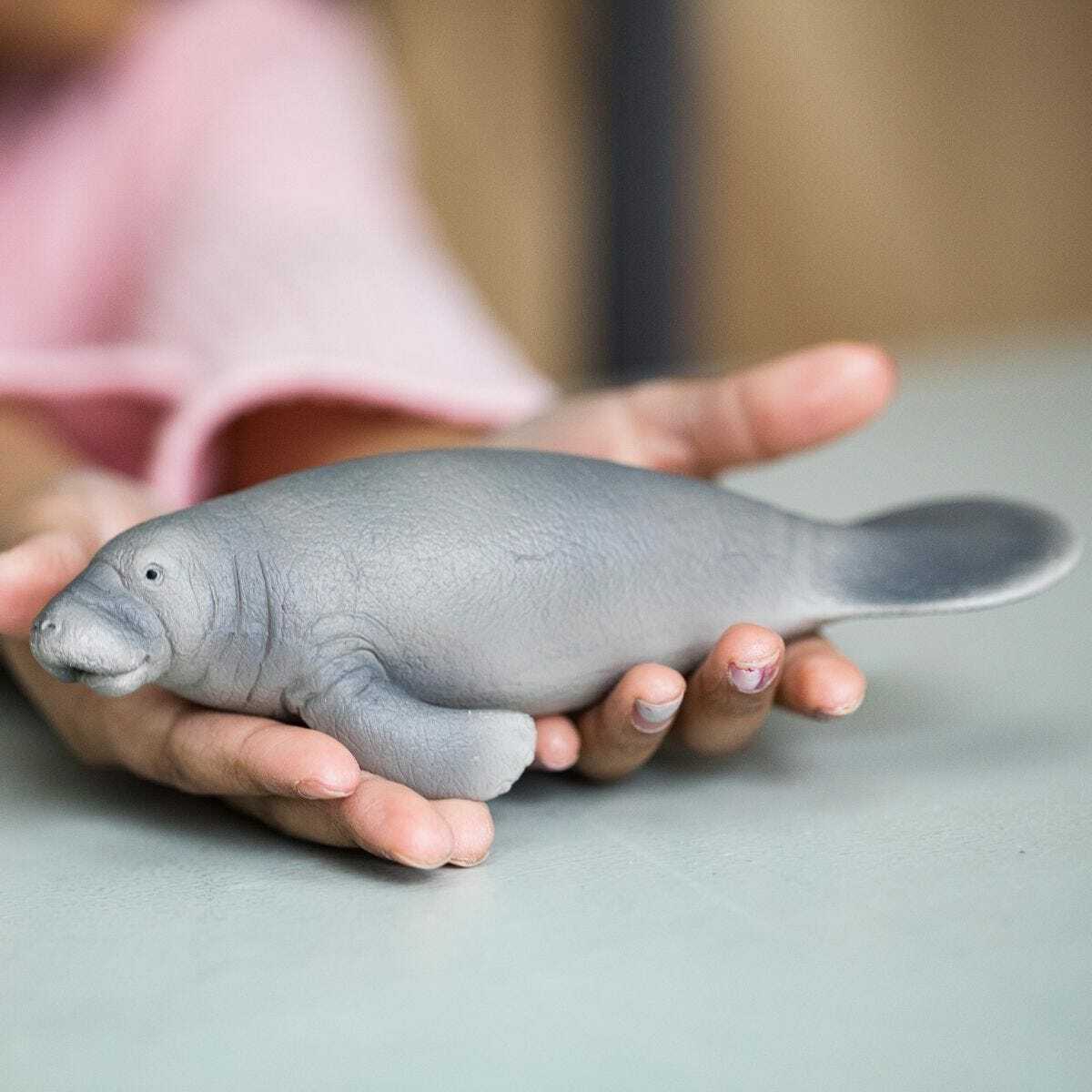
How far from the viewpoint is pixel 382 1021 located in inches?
18.6

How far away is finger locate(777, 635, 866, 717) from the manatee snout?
27 centimetres

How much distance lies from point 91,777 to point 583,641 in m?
0.25

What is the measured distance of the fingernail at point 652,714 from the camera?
605 millimetres

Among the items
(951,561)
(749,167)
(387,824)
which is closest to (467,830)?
(387,824)

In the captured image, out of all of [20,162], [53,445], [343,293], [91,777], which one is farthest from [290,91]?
[91,777]

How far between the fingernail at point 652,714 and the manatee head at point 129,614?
0.58 feet

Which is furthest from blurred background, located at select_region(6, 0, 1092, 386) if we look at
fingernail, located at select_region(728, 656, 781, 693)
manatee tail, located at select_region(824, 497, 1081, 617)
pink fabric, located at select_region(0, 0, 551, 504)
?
fingernail, located at select_region(728, 656, 781, 693)

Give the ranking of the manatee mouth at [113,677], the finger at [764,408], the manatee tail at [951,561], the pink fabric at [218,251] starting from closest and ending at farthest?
1. the manatee mouth at [113,677]
2. the manatee tail at [951,561]
3. the finger at [764,408]
4. the pink fabric at [218,251]

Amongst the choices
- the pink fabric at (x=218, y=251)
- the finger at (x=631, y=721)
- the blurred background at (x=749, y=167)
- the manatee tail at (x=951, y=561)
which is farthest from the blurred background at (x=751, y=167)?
the finger at (x=631, y=721)

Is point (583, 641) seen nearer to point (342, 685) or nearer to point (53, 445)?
point (342, 685)

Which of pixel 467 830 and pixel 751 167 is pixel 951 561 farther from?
pixel 751 167

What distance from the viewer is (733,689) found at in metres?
Result: 0.62

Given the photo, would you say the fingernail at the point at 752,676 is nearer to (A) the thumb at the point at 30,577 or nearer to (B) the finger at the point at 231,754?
(B) the finger at the point at 231,754

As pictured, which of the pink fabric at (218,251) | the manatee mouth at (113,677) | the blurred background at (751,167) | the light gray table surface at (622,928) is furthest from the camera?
the blurred background at (751,167)
